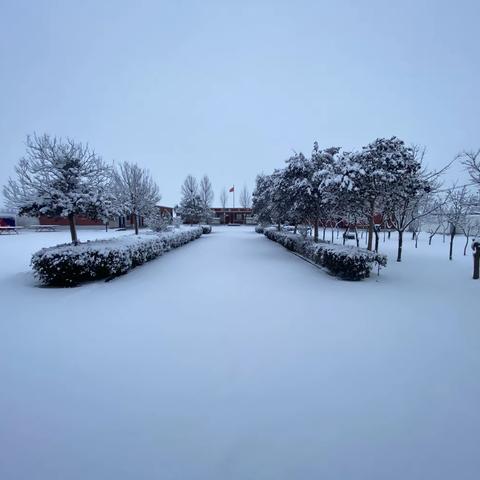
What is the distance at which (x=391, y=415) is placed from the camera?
2.73 meters

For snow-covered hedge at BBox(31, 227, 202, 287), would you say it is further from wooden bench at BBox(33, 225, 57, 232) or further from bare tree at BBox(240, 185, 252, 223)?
bare tree at BBox(240, 185, 252, 223)

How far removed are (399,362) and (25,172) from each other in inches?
453

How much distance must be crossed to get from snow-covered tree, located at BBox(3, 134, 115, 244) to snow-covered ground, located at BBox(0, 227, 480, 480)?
3814 mm

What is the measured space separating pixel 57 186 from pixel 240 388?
948 centimetres

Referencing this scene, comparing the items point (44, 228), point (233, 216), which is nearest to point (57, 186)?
point (44, 228)

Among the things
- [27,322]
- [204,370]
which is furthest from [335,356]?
[27,322]

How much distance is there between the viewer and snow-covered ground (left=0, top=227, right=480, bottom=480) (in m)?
2.25

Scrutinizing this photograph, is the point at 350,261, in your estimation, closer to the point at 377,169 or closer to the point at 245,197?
the point at 377,169

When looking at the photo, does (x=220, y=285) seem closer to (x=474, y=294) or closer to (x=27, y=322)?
(x=27, y=322)

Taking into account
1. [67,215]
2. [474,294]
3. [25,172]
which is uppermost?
[25,172]

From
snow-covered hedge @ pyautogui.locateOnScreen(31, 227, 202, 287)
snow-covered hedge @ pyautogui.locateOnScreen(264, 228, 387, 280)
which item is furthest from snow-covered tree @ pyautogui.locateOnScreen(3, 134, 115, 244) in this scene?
snow-covered hedge @ pyautogui.locateOnScreen(264, 228, 387, 280)

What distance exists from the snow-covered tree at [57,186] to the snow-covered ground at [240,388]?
3814 millimetres

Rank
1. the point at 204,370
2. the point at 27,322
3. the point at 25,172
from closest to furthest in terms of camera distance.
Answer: the point at 204,370, the point at 27,322, the point at 25,172

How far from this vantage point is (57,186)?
31.0ft
